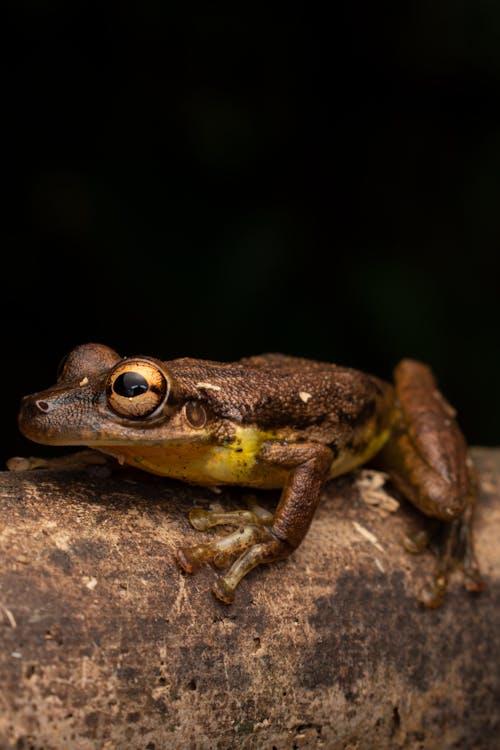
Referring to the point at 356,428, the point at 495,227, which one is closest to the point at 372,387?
the point at 356,428

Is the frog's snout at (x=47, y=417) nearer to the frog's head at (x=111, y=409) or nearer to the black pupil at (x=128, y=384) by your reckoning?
the frog's head at (x=111, y=409)

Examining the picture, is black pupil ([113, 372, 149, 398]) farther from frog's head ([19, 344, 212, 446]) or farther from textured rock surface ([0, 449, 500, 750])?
textured rock surface ([0, 449, 500, 750])

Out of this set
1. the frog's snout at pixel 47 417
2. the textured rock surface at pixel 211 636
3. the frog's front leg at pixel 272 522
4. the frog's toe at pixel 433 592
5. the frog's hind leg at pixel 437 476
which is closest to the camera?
the textured rock surface at pixel 211 636

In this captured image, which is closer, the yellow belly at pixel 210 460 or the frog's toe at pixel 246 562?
the frog's toe at pixel 246 562

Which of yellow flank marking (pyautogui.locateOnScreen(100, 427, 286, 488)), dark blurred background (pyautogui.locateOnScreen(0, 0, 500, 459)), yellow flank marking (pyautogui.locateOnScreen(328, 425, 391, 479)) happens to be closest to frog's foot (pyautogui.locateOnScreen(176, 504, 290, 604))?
yellow flank marking (pyautogui.locateOnScreen(100, 427, 286, 488))

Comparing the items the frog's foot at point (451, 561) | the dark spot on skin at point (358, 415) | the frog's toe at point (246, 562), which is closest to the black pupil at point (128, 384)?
the frog's toe at point (246, 562)

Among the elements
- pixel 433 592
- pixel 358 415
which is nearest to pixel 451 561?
pixel 433 592

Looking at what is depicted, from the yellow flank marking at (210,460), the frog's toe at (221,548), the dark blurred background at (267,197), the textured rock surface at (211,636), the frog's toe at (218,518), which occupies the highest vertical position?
the dark blurred background at (267,197)
